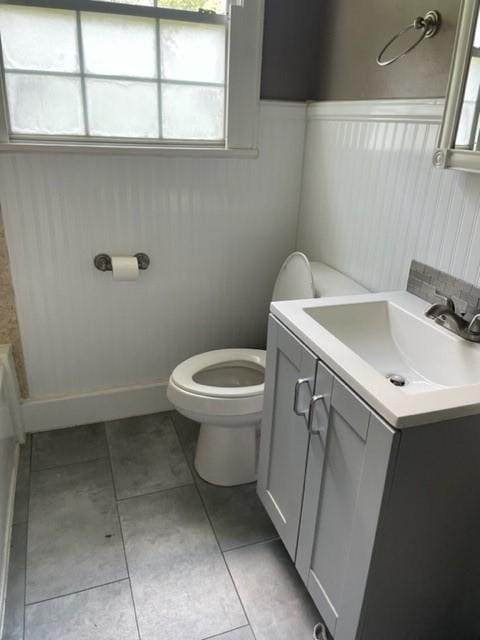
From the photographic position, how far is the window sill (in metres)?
1.80

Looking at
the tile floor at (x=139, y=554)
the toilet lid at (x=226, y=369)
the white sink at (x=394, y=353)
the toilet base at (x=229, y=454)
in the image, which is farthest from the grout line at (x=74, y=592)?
the white sink at (x=394, y=353)

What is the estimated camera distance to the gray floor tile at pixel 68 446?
6.73ft

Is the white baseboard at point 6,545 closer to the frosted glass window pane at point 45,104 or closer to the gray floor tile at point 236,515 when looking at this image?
the gray floor tile at point 236,515

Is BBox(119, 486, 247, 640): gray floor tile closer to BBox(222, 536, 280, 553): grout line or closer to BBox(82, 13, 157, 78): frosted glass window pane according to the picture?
BBox(222, 536, 280, 553): grout line

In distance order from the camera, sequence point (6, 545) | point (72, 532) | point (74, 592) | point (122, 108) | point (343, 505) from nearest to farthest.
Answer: point (343, 505), point (74, 592), point (6, 545), point (72, 532), point (122, 108)

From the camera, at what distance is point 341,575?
3.90 ft

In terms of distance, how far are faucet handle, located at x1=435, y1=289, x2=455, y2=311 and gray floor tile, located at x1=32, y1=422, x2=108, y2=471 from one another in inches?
57.9

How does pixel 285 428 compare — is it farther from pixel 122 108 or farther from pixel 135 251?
pixel 122 108

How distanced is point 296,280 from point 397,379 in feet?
2.45

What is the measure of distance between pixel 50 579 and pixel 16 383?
86 cm

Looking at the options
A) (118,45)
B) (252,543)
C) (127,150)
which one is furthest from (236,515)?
(118,45)

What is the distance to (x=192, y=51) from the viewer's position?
6.38 feet

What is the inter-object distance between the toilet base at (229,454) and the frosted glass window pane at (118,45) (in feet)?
4.59

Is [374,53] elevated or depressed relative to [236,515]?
elevated
